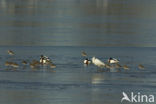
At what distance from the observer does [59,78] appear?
18.3 m

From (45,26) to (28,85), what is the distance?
1807 centimetres

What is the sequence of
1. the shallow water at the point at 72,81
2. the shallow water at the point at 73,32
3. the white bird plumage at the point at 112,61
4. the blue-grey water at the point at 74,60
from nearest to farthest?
the shallow water at the point at 72,81 < the blue-grey water at the point at 74,60 < the white bird plumage at the point at 112,61 < the shallow water at the point at 73,32

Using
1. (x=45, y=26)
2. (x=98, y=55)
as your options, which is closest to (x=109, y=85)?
(x=98, y=55)

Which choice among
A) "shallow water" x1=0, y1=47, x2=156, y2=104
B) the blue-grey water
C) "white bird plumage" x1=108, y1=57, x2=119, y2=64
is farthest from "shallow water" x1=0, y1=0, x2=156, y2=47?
"white bird plumage" x1=108, y1=57, x2=119, y2=64

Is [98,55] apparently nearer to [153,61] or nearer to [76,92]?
[153,61]

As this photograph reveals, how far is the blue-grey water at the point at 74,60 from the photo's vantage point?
1636cm

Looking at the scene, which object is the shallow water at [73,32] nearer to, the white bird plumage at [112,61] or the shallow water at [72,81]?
the shallow water at [72,81]

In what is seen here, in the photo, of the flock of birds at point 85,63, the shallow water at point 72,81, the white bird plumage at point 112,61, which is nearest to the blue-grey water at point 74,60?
the shallow water at point 72,81

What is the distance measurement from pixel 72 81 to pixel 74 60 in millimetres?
3636

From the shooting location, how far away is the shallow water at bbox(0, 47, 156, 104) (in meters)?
15.9

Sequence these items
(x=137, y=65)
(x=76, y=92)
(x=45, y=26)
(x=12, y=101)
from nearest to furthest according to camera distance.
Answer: (x=12, y=101)
(x=76, y=92)
(x=137, y=65)
(x=45, y=26)

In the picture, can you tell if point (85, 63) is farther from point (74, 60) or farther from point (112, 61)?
point (74, 60)

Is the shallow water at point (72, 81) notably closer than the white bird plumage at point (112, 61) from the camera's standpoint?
Yes

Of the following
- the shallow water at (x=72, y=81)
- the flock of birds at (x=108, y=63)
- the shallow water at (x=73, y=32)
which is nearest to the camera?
the shallow water at (x=72, y=81)
